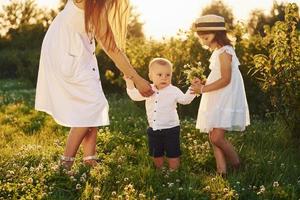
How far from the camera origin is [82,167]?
612cm

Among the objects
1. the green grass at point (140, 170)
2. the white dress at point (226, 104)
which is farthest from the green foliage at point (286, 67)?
the white dress at point (226, 104)

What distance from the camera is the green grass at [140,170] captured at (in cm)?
529

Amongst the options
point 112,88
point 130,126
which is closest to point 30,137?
point 130,126

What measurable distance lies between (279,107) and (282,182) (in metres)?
1.93

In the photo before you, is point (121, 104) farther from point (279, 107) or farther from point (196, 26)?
point (196, 26)

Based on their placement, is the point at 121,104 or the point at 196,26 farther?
the point at 121,104

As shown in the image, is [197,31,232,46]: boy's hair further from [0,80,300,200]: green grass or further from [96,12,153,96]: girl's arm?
[0,80,300,200]: green grass

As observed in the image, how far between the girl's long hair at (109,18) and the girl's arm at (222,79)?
0.92 metres

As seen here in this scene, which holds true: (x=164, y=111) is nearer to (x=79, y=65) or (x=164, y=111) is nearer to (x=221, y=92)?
(x=221, y=92)

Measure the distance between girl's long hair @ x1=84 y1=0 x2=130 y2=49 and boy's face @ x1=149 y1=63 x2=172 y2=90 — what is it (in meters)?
0.45

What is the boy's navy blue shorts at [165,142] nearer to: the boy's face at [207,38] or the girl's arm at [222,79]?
the girl's arm at [222,79]

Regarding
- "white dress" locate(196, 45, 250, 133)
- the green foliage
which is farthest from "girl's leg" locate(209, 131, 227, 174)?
the green foliage

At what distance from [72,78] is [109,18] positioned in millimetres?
713

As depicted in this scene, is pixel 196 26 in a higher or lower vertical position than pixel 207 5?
lower
